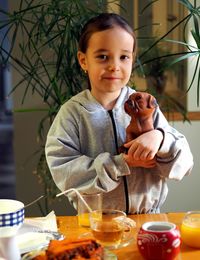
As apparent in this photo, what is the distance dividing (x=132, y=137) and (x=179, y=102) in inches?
52.0

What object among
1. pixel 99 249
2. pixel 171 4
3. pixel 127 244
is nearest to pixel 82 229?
pixel 127 244

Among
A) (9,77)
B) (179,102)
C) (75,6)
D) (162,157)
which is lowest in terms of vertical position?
(162,157)

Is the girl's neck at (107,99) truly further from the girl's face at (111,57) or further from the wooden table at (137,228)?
the wooden table at (137,228)

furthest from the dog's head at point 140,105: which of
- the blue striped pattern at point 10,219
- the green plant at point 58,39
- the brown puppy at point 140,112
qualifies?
the green plant at point 58,39

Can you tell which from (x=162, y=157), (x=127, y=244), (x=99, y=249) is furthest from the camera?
(x=162, y=157)

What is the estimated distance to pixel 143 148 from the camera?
1364 millimetres

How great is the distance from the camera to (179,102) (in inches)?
105

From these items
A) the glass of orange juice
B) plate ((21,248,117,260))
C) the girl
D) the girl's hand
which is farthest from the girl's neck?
plate ((21,248,117,260))

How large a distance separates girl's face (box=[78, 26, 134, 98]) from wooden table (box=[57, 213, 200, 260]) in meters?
0.42

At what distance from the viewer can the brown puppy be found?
1.38 metres

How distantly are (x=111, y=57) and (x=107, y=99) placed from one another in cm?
17

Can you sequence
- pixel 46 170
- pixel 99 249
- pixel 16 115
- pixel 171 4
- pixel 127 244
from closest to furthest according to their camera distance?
1. pixel 99 249
2. pixel 127 244
3. pixel 46 170
4. pixel 171 4
5. pixel 16 115

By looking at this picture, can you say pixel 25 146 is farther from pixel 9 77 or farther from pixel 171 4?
pixel 171 4

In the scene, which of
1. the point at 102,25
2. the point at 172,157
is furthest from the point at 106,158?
the point at 102,25
